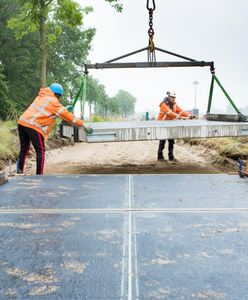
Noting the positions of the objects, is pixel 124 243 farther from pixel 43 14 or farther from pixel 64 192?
pixel 43 14

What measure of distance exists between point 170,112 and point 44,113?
4.52 metres

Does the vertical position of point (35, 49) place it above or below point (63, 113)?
above

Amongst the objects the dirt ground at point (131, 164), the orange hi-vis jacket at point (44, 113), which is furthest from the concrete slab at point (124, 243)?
the dirt ground at point (131, 164)

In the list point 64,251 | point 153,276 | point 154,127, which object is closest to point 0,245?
point 64,251

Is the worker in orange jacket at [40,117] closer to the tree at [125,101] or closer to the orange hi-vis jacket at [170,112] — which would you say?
the orange hi-vis jacket at [170,112]

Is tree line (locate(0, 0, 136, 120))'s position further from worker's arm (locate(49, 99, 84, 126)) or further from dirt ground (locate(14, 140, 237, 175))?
worker's arm (locate(49, 99, 84, 126))

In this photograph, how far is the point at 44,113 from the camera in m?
6.94

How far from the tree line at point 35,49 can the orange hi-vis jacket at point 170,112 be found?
310 inches

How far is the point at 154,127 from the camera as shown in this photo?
25.7ft

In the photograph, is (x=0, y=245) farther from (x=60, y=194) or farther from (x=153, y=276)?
(x=60, y=194)

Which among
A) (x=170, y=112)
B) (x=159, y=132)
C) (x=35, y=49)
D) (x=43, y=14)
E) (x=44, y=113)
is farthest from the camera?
(x=35, y=49)

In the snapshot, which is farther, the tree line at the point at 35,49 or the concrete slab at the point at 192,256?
the tree line at the point at 35,49

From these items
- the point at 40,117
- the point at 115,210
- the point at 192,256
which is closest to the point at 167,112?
the point at 40,117

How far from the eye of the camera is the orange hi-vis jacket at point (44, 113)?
6745 millimetres
